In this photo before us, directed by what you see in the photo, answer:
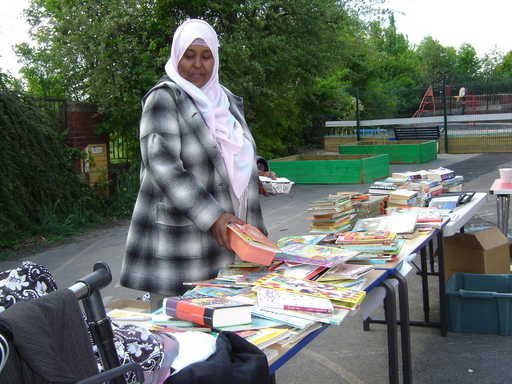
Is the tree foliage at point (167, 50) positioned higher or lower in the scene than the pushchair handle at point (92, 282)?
higher

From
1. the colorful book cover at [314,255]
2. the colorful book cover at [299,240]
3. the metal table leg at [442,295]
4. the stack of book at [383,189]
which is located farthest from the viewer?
the stack of book at [383,189]

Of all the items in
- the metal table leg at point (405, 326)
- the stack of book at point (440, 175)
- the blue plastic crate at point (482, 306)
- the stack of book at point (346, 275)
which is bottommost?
the blue plastic crate at point (482, 306)

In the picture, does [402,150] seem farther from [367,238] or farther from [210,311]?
[210,311]

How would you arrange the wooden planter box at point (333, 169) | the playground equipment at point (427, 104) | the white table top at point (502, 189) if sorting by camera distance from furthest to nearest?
the playground equipment at point (427, 104) < the wooden planter box at point (333, 169) < the white table top at point (502, 189)

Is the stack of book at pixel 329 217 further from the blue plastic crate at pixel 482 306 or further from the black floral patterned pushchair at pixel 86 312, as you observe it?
the black floral patterned pushchair at pixel 86 312

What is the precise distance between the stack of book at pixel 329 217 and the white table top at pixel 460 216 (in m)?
0.66

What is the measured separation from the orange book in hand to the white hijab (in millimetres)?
403

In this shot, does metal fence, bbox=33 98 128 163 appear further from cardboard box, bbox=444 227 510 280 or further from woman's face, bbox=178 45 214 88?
woman's face, bbox=178 45 214 88

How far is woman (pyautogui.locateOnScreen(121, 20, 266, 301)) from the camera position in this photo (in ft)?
9.46

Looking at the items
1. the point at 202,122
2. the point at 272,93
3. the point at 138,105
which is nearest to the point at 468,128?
the point at 272,93

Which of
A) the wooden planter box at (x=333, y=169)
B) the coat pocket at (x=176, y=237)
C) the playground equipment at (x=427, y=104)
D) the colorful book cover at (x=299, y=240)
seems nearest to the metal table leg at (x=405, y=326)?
the colorful book cover at (x=299, y=240)

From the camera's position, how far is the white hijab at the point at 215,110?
3.00 meters

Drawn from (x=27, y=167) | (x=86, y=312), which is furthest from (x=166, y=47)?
(x=86, y=312)

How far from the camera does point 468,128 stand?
21.1 metres
